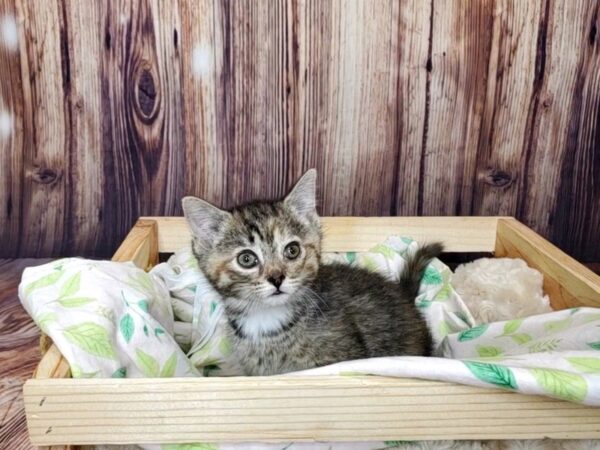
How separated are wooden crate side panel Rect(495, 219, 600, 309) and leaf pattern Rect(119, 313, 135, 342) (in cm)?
97

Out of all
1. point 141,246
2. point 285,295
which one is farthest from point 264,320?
point 141,246

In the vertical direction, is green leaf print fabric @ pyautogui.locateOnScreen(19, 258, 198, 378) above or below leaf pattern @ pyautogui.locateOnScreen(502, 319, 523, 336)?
above

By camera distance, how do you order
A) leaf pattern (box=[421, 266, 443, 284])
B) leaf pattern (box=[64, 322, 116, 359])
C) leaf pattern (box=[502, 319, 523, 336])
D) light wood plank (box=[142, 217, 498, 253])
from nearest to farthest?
1. leaf pattern (box=[64, 322, 116, 359])
2. leaf pattern (box=[502, 319, 523, 336])
3. leaf pattern (box=[421, 266, 443, 284])
4. light wood plank (box=[142, 217, 498, 253])

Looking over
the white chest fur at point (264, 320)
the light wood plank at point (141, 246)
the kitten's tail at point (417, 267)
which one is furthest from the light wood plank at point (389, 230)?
the white chest fur at point (264, 320)

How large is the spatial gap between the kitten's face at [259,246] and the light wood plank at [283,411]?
0.30 meters

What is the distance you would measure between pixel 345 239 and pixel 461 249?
0.35 metres

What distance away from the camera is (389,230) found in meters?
1.72

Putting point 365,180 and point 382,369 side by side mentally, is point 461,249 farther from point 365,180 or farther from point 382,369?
point 382,369

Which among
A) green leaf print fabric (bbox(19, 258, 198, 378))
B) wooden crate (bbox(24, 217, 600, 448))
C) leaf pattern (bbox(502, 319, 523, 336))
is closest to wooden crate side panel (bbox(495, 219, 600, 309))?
leaf pattern (bbox(502, 319, 523, 336))

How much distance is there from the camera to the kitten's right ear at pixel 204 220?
125 cm

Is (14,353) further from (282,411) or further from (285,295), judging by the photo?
(282,411)

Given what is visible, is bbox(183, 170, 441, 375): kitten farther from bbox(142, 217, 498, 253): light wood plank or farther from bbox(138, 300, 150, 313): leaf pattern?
bbox(142, 217, 498, 253): light wood plank

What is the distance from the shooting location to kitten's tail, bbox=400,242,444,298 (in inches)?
61.3

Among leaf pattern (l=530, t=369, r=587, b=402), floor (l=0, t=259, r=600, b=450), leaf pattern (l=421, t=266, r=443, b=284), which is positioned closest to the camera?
leaf pattern (l=530, t=369, r=587, b=402)
